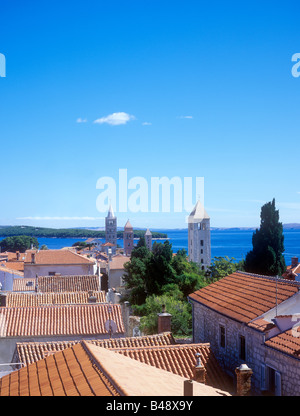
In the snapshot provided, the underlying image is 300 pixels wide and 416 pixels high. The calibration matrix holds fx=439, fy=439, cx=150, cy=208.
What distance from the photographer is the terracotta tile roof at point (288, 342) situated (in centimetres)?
1011

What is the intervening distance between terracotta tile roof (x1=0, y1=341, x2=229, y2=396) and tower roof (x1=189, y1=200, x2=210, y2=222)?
8915 centimetres

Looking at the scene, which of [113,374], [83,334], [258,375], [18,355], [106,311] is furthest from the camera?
[106,311]

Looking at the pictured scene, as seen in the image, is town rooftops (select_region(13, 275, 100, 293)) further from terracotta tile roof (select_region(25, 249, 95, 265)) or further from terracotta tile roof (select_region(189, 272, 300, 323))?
terracotta tile roof (select_region(189, 272, 300, 323))

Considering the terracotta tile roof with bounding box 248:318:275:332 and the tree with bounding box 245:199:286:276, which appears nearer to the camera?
the terracotta tile roof with bounding box 248:318:275:332

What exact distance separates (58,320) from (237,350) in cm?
877

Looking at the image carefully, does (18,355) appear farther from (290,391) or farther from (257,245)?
(257,245)

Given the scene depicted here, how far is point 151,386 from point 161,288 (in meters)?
30.4

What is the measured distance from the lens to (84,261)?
45906 millimetres

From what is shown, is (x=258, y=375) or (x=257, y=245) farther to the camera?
(x=257, y=245)

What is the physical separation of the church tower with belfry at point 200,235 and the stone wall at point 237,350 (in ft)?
267

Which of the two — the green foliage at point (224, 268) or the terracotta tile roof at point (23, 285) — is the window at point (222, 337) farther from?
the green foliage at point (224, 268)

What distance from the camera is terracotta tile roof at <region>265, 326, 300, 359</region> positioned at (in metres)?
→ 10.1

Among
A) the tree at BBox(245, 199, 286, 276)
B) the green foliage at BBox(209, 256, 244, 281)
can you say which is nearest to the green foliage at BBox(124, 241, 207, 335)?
the green foliage at BBox(209, 256, 244, 281)

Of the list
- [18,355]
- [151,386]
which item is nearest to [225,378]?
[151,386]
